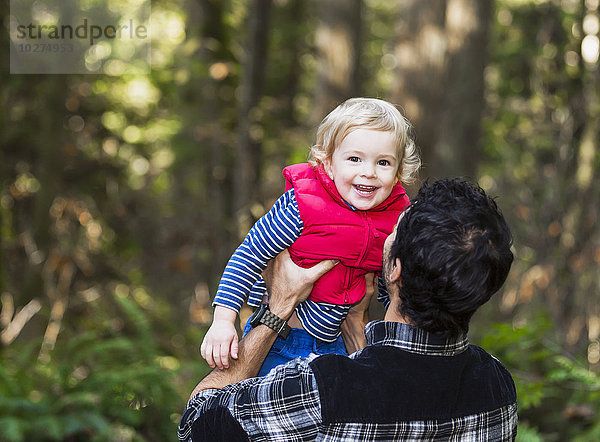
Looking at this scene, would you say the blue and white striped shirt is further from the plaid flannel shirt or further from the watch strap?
the plaid flannel shirt

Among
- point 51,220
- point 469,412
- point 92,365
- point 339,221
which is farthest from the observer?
point 51,220

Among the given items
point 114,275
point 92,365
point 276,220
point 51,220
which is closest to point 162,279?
point 114,275

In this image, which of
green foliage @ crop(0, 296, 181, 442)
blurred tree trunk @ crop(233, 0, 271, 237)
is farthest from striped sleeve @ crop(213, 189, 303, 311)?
blurred tree trunk @ crop(233, 0, 271, 237)

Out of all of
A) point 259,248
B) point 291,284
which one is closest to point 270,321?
point 291,284

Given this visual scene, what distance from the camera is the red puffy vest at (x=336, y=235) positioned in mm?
2311

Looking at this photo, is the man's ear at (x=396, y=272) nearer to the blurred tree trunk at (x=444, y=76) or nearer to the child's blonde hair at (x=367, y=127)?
the child's blonde hair at (x=367, y=127)

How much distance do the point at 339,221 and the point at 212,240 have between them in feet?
22.5

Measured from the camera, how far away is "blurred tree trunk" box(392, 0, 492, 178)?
23.7 feet

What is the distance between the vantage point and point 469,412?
2078mm

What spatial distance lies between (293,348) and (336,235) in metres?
0.44

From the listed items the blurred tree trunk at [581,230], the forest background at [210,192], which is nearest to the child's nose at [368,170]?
the forest background at [210,192]

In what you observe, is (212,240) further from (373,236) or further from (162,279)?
(373,236)

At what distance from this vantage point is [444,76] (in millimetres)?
7562

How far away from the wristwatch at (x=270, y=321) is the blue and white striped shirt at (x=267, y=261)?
7 cm
